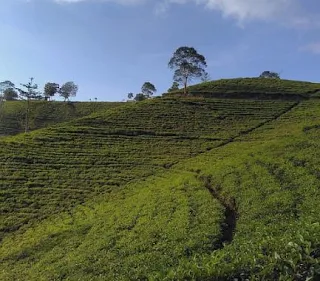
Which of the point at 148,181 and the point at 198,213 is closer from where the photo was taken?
the point at 198,213

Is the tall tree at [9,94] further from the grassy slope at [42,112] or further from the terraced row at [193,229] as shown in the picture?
the terraced row at [193,229]

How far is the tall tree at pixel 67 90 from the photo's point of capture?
133 metres

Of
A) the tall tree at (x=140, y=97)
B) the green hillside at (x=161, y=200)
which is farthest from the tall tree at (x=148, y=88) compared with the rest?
the green hillside at (x=161, y=200)

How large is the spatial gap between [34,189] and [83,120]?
2486cm

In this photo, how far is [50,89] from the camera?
131m

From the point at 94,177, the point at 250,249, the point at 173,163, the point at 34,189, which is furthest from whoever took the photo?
the point at 173,163

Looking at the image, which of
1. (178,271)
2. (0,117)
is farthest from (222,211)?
(0,117)

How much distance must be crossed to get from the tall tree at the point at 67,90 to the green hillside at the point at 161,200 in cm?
7479

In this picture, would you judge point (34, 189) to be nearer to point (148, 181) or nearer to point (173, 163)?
point (148, 181)

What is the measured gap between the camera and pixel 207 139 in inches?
2067

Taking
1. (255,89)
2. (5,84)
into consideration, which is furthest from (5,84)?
(255,89)

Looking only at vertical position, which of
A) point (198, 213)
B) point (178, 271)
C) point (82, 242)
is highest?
point (178, 271)

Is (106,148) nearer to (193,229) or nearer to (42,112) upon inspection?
(193,229)

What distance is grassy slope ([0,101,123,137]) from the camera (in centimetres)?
9006
